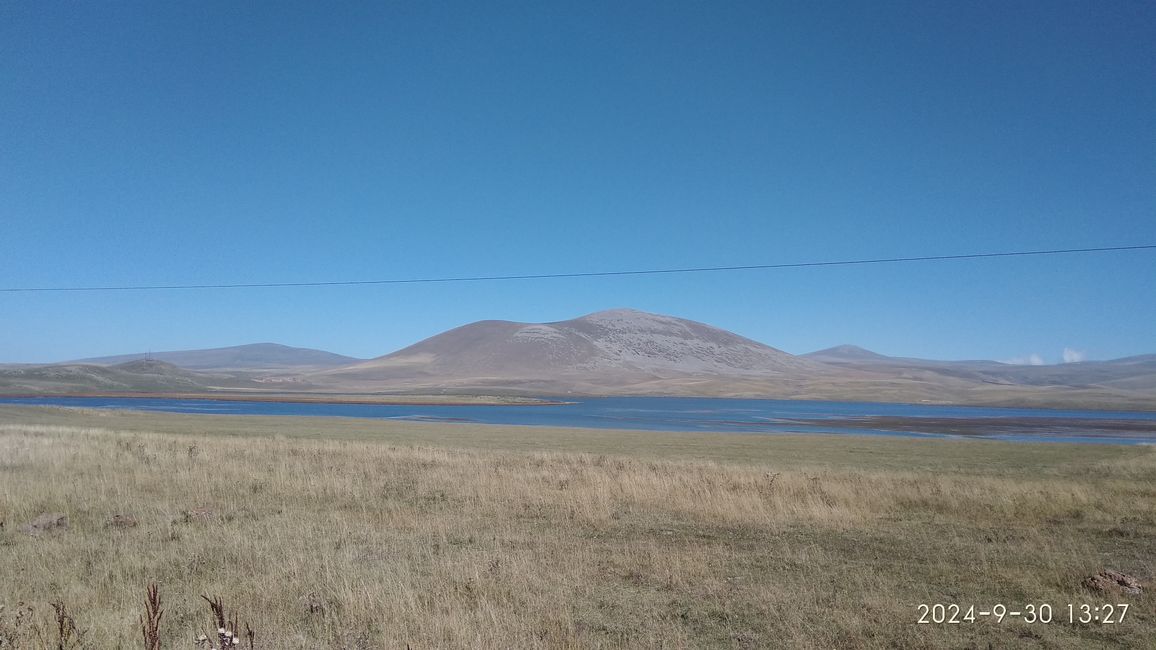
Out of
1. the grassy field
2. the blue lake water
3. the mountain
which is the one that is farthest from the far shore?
Result: the grassy field

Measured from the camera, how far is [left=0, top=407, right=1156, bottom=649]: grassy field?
6227mm

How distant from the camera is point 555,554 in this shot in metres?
9.05

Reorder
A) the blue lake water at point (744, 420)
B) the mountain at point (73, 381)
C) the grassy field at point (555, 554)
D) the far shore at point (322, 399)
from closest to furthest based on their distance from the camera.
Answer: the grassy field at point (555, 554)
the blue lake water at point (744, 420)
the far shore at point (322, 399)
the mountain at point (73, 381)

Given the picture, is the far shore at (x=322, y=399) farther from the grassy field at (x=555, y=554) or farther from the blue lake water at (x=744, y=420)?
the grassy field at (x=555, y=554)

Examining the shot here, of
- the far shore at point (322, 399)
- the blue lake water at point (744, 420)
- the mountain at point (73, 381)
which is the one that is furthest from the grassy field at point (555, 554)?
the mountain at point (73, 381)

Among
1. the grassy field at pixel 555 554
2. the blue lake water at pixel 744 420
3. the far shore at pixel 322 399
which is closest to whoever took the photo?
the grassy field at pixel 555 554

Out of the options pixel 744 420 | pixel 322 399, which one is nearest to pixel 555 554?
pixel 744 420

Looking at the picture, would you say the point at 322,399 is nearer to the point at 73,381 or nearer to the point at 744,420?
the point at 73,381

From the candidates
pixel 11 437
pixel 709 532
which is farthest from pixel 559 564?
pixel 11 437

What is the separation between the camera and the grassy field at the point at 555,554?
6.23m

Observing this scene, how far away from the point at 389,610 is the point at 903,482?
583 inches

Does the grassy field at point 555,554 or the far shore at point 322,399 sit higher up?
the grassy field at point 555,554

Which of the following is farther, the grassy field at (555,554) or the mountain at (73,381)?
the mountain at (73,381)

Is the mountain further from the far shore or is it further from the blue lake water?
the blue lake water
